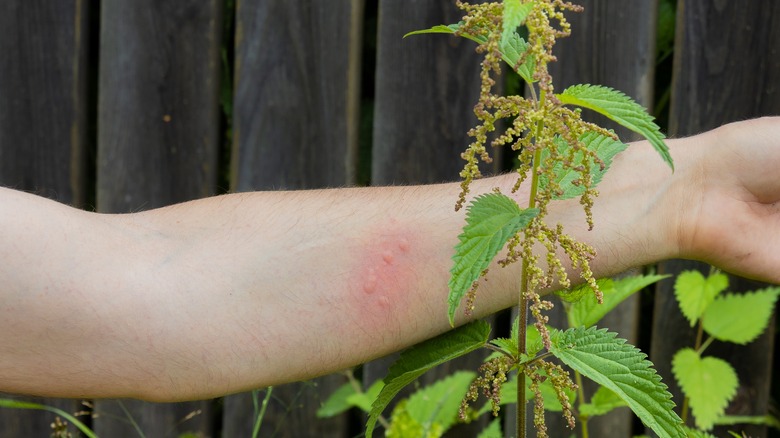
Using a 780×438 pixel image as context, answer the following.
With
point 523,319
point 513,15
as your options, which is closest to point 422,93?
point 523,319

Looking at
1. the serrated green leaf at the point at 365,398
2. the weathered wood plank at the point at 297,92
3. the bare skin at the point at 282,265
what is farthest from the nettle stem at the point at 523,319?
the weathered wood plank at the point at 297,92

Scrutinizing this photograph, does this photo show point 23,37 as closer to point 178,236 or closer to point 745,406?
point 178,236

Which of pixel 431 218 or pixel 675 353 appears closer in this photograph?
pixel 431 218

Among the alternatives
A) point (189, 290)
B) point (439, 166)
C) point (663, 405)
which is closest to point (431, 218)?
point (189, 290)

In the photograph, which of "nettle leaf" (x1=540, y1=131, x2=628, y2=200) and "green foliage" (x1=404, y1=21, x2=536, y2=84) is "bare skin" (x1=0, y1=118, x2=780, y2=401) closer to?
"nettle leaf" (x1=540, y1=131, x2=628, y2=200)

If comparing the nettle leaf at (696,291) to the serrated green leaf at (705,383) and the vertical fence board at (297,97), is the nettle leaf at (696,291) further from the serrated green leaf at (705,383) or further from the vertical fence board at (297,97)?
the vertical fence board at (297,97)

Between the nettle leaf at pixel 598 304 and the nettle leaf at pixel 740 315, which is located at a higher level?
the nettle leaf at pixel 598 304
